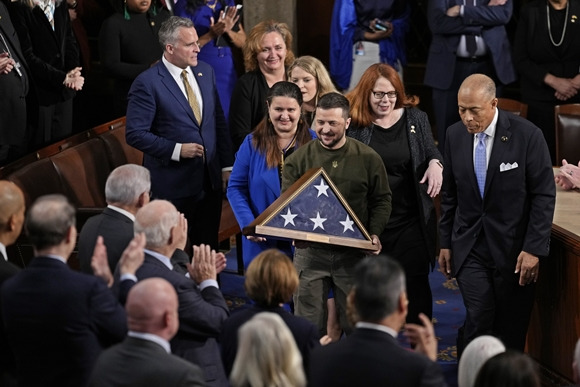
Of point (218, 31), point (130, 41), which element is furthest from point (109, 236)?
point (218, 31)

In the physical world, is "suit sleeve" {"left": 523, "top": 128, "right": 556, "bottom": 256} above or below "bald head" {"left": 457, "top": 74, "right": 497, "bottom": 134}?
below

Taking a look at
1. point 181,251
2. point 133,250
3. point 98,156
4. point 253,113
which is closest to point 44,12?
point 98,156

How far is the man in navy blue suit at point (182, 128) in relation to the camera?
6008mm

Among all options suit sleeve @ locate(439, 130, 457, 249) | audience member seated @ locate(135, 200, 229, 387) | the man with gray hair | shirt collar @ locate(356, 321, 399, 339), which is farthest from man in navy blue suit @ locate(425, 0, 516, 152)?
shirt collar @ locate(356, 321, 399, 339)

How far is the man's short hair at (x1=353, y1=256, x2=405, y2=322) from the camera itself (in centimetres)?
339

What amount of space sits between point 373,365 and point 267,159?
2.26 metres

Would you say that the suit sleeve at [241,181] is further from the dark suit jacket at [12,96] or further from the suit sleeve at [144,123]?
the dark suit jacket at [12,96]

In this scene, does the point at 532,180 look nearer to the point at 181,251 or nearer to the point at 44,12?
the point at 181,251

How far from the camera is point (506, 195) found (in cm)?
510

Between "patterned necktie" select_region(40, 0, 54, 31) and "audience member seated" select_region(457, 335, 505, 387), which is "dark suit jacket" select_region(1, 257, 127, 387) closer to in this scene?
"audience member seated" select_region(457, 335, 505, 387)

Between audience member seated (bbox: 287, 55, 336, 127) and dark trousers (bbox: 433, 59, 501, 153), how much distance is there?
1768 millimetres

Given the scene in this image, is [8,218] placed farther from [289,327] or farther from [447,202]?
[447,202]

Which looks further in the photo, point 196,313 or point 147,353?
point 196,313

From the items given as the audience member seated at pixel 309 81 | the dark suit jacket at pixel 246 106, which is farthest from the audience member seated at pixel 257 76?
the audience member seated at pixel 309 81
